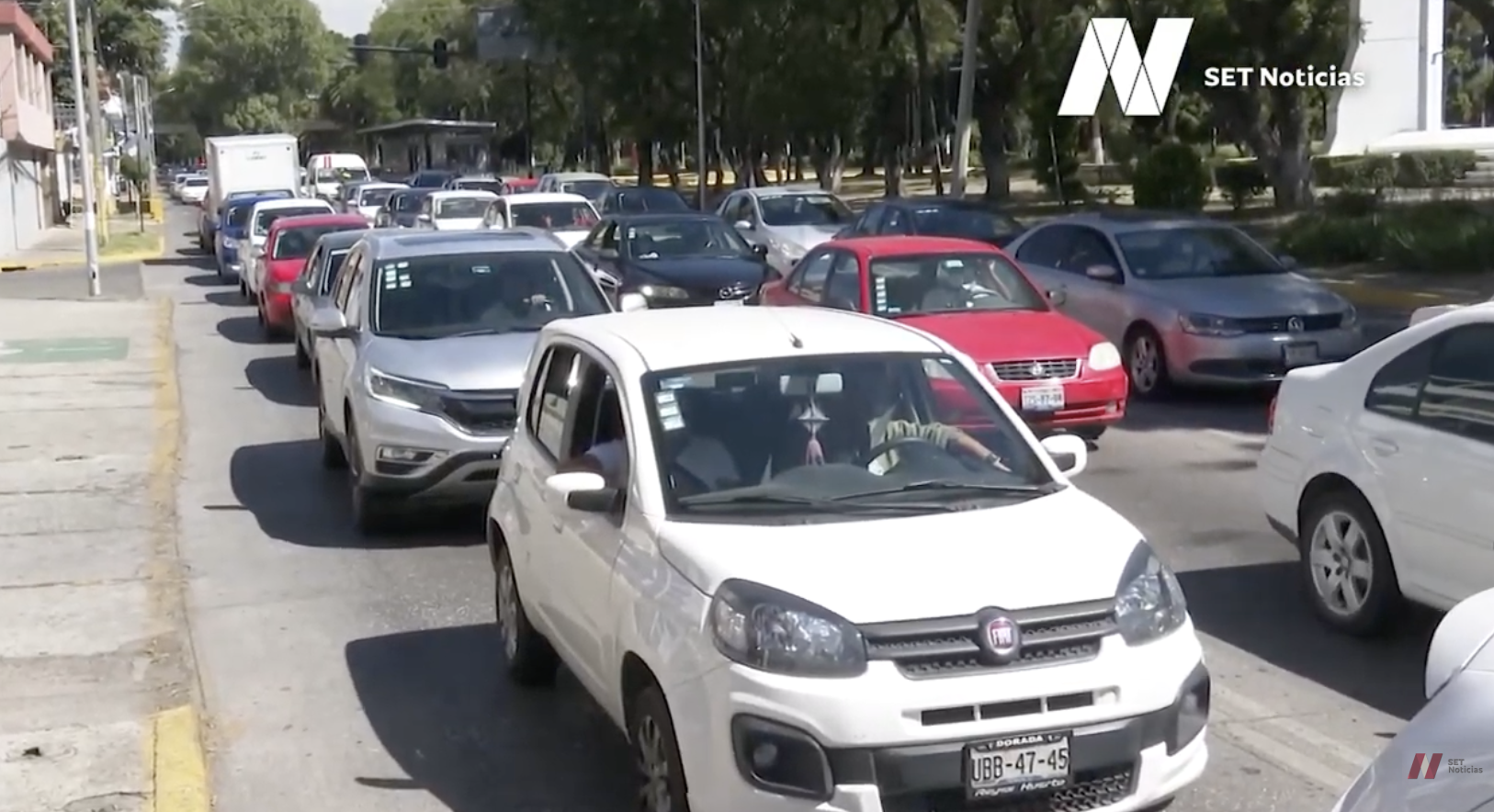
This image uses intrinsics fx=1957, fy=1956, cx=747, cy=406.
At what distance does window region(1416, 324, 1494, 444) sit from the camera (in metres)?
7.58

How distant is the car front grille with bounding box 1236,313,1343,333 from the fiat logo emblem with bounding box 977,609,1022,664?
10.5 m

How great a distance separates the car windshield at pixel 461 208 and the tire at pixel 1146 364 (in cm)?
1725

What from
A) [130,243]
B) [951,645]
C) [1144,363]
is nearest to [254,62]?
[130,243]

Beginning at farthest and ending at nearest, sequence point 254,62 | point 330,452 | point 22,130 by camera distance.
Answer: point 254,62, point 22,130, point 330,452

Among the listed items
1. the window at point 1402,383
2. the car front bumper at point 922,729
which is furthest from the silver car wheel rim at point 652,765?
the window at point 1402,383

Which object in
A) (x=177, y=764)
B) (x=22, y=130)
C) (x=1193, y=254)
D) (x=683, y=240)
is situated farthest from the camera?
(x=22, y=130)

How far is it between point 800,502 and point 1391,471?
3.09 metres

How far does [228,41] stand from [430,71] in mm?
31313

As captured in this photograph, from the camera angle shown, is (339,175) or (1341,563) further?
(339,175)

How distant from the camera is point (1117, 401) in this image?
42.8 feet

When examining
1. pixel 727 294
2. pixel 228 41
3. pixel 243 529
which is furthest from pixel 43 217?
pixel 228 41

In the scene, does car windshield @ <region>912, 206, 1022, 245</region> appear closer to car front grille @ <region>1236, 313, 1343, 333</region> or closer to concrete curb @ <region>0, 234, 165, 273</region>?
car front grille @ <region>1236, 313, 1343, 333</region>

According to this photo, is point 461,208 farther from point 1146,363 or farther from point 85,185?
point 1146,363

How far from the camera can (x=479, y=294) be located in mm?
12180
